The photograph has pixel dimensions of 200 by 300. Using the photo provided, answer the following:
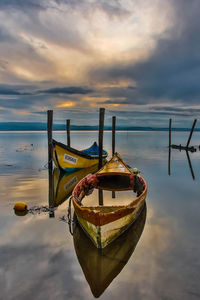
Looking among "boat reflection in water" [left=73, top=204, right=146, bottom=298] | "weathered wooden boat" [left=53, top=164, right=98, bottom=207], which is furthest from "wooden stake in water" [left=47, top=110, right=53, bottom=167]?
"boat reflection in water" [left=73, top=204, right=146, bottom=298]

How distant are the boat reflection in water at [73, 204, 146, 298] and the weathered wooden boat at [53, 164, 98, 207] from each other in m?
4.58

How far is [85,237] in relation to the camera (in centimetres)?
704

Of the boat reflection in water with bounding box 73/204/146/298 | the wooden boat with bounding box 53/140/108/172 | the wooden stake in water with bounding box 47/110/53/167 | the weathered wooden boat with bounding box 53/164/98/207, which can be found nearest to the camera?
the boat reflection in water with bounding box 73/204/146/298

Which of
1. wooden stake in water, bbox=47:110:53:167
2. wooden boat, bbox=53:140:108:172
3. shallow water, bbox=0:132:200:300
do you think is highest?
wooden stake in water, bbox=47:110:53:167

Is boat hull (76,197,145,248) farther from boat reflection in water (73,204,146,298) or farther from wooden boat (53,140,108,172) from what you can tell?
wooden boat (53,140,108,172)

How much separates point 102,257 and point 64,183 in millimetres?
10322

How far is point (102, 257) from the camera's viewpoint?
5.92 metres

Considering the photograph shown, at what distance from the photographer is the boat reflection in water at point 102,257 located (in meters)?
5.15

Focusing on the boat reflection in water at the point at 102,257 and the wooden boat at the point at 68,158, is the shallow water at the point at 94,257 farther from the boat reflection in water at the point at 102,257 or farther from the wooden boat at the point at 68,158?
the wooden boat at the point at 68,158

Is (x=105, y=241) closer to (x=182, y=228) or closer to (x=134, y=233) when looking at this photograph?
(x=134, y=233)

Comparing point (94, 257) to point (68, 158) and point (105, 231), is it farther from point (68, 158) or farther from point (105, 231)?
point (68, 158)

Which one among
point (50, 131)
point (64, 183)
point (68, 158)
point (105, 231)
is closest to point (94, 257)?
point (105, 231)

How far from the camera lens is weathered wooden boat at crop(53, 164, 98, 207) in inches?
481

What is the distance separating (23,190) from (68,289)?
9565 millimetres
